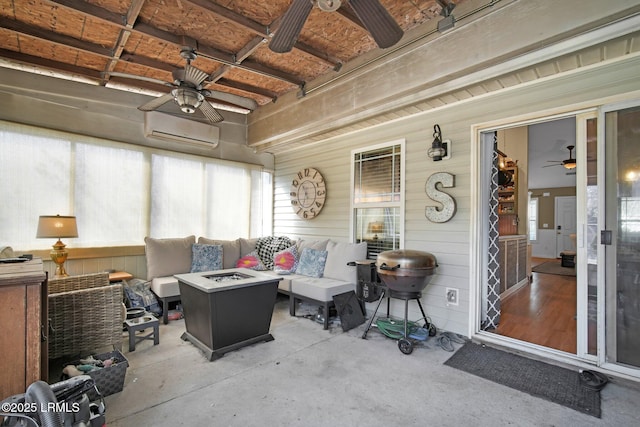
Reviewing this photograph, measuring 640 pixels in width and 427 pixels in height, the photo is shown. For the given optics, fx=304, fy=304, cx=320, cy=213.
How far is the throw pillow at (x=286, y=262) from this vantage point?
4.67 m

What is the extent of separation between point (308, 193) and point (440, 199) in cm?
248

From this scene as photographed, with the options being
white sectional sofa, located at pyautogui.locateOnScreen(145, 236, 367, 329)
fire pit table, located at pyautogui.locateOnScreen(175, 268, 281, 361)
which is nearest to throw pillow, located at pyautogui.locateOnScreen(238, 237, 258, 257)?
white sectional sofa, located at pyautogui.locateOnScreen(145, 236, 367, 329)

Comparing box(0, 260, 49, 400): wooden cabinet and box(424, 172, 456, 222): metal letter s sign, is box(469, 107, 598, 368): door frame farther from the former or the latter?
box(0, 260, 49, 400): wooden cabinet

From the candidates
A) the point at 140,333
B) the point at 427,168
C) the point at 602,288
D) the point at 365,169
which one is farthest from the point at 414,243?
the point at 140,333

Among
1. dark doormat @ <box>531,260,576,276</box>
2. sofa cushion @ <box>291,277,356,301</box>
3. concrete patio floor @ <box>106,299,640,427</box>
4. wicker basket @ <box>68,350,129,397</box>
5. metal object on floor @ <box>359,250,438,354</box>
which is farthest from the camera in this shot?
dark doormat @ <box>531,260,576,276</box>

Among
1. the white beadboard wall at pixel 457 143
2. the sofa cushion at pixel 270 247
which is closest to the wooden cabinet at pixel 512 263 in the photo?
the white beadboard wall at pixel 457 143

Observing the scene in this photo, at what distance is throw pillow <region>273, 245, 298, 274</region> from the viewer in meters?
4.67

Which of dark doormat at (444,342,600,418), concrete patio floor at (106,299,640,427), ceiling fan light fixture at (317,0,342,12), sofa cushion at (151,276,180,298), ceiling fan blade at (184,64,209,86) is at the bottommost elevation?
concrete patio floor at (106,299,640,427)

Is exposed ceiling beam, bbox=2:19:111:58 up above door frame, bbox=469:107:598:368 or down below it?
above

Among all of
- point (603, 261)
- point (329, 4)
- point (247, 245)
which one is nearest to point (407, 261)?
point (603, 261)

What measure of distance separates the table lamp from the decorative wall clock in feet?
10.6

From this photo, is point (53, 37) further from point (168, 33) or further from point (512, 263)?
point (512, 263)

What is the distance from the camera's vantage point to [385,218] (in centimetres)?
430

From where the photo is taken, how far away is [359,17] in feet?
6.60
